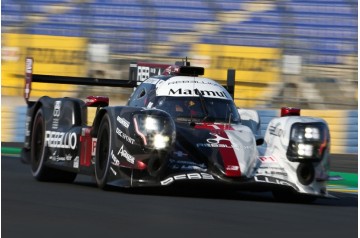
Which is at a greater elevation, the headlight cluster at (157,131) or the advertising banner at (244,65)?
the advertising banner at (244,65)

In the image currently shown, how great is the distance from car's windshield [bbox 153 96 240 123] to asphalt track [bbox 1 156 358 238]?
0.67 metres

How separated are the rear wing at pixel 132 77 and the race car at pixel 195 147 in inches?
19.0

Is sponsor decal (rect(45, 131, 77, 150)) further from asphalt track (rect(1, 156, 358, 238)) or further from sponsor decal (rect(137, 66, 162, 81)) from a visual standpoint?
sponsor decal (rect(137, 66, 162, 81))

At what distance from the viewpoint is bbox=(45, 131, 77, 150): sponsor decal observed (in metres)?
8.91

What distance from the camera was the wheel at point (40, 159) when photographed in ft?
30.7

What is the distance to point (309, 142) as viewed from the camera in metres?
7.74

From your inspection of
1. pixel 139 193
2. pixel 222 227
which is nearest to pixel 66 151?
pixel 139 193

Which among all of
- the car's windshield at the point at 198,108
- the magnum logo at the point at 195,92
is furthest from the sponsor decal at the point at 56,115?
the magnum logo at the point at 195,92

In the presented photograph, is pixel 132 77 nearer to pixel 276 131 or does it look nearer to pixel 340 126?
pixel 276 131

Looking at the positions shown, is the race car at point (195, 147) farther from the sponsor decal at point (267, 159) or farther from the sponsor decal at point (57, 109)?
the sponsor decal at point (57, 109)

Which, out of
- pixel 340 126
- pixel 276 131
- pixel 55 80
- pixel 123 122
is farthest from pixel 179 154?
pixel 340 126

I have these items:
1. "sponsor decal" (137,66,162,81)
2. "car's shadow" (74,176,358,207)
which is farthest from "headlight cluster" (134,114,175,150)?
"sponsor decal" (137,66,162,81)

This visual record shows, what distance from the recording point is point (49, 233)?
16.7 feet

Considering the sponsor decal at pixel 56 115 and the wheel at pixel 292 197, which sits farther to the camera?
the sponsor decal at pixel 56 115
